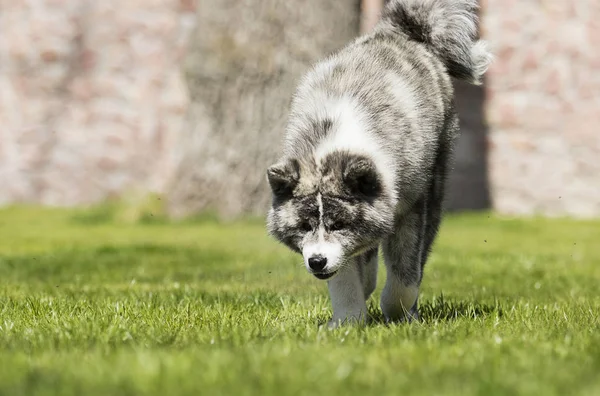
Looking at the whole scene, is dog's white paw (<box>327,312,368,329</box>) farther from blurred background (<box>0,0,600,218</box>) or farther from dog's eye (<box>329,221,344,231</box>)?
blurred background (<box>0,0,600,218</box>)

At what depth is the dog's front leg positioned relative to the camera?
15.0ft

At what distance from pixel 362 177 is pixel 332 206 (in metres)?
0.19

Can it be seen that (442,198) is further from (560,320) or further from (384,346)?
(384,346)

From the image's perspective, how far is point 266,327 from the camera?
4.02 meters

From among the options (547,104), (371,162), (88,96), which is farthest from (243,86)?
(371,162)

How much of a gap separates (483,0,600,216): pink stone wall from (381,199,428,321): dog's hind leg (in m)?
7.86

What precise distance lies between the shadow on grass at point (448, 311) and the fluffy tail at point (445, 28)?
128cm

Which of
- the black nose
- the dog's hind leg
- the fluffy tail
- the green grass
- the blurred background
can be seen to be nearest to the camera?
the green grass

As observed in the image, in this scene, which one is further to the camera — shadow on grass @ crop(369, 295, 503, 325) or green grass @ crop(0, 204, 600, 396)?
shadow on grass @ crop(369, 295, 503, 325)

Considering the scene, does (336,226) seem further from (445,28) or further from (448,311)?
(445,28)

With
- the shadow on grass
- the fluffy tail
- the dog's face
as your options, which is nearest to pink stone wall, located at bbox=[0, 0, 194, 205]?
the fluffy tail

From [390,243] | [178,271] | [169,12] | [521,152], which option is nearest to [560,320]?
[390,243]

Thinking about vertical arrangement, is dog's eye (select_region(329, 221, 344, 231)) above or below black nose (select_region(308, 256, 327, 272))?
above

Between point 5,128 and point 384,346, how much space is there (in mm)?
10415
